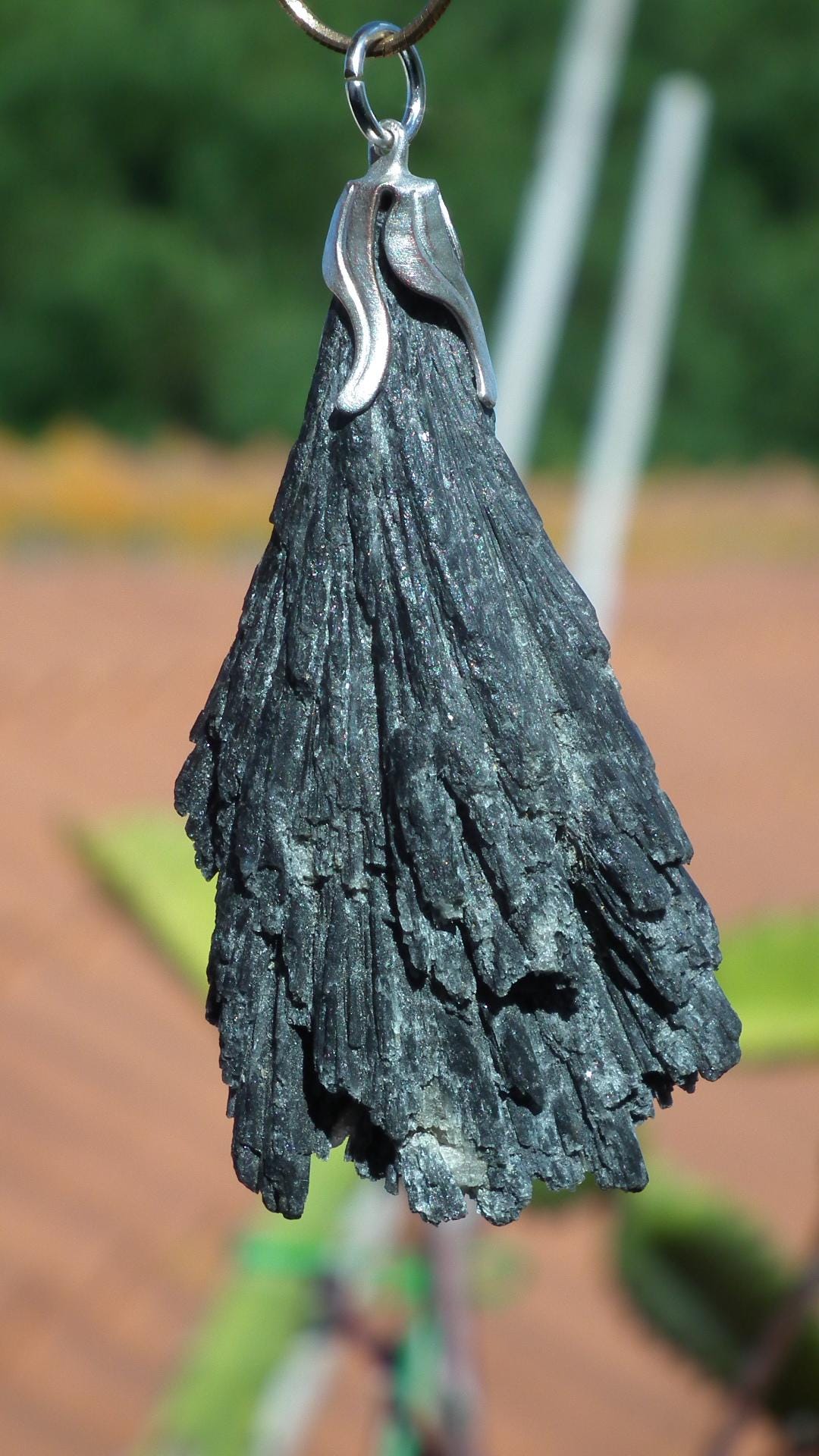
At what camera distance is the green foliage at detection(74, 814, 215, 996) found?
2.06 metres

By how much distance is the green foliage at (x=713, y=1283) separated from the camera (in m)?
2.99

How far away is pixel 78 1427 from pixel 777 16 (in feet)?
41.6

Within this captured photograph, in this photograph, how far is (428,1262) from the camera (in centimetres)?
241

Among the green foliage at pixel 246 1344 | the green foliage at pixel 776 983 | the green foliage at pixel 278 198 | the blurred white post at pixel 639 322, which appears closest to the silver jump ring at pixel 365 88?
the green foliage at pixel 776 983

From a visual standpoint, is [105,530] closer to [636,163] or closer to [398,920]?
[636,163]

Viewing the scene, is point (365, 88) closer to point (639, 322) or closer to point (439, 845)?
point (439, 845)

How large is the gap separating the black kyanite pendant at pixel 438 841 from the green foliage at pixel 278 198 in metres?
10.1

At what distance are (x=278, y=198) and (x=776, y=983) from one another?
11062 mm

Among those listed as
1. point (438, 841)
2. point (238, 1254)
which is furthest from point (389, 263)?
point (238, 1254)

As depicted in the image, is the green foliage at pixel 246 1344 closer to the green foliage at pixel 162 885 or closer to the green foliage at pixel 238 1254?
the green foliage at pixel 238 1254

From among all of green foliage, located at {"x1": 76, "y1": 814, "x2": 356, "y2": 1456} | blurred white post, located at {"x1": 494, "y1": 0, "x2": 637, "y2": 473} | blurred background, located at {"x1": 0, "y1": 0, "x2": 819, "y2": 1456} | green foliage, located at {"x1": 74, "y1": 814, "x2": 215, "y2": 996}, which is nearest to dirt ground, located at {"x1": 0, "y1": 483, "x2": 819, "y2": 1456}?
blurred background, located at {"x1": 0, "y1": 0, "x2": 819, "y2": 1456}

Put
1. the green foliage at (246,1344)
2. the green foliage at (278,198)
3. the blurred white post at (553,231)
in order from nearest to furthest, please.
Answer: the green foliage at (246,1344), the blurred white post at (553,231), the green foliage at (278,198)

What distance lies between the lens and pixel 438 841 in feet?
2.83

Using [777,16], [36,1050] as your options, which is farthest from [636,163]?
[36,1050]
